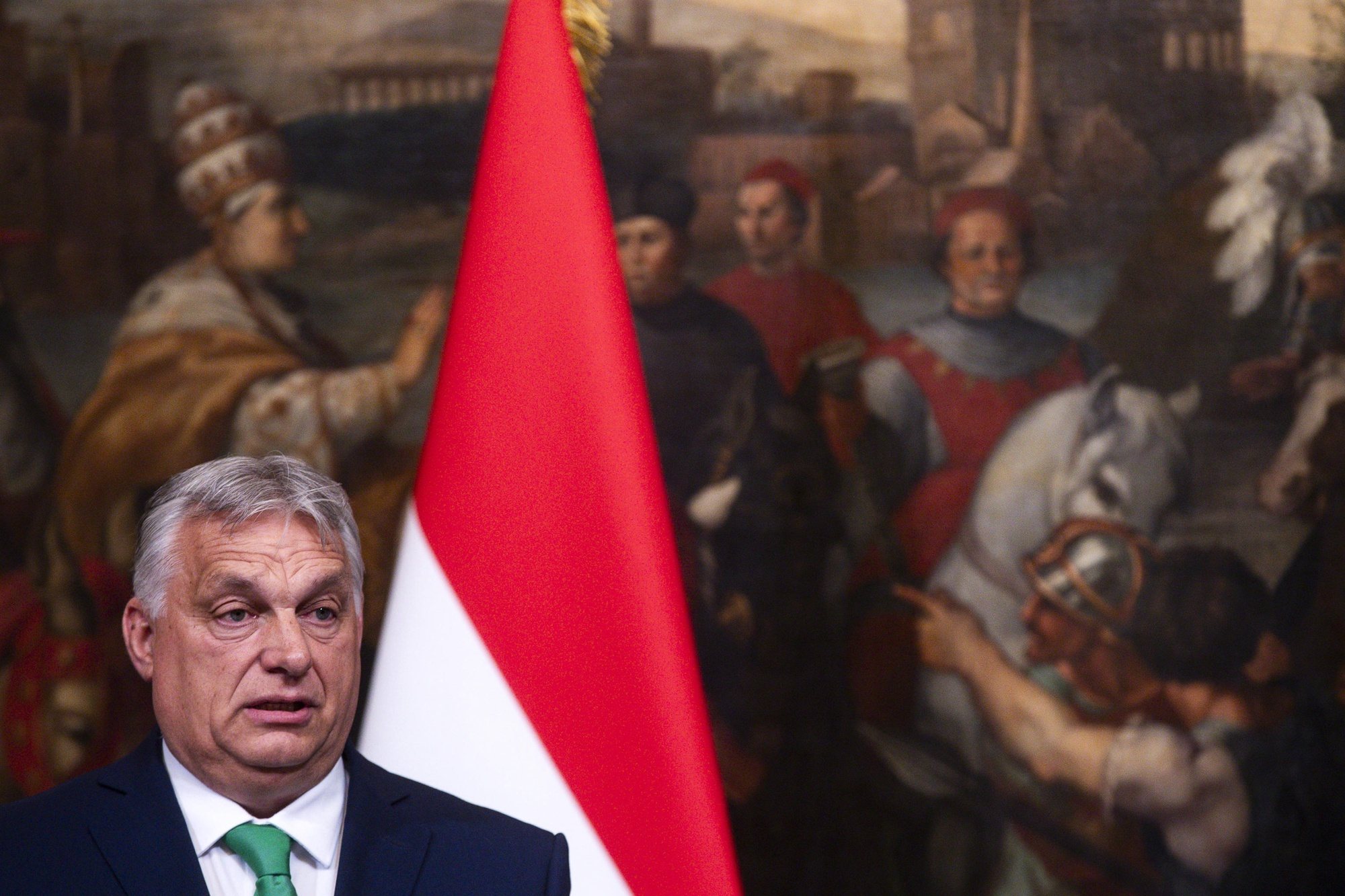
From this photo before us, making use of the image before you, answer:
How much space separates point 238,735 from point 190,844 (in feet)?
0.50

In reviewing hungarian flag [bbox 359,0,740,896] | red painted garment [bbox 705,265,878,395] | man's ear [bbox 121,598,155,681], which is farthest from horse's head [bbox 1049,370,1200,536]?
man's ear [bbox 121,598,155,681]

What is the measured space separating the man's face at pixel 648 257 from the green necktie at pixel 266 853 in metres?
2.76

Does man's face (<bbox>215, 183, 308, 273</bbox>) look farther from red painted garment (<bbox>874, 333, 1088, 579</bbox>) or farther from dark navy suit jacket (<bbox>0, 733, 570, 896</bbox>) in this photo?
dark navy suit jacket (<bbox>0, 733, 570, 896</bbox>)

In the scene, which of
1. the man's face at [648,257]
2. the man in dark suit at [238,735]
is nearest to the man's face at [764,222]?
the man's face at [648,257]

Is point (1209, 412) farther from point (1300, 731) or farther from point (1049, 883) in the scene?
point (1049, 883)

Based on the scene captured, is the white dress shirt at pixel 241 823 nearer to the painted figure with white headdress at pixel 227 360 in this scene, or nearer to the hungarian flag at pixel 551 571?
the hungarian flag at pixel 551 571

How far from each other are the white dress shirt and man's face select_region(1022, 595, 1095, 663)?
2.85 meters

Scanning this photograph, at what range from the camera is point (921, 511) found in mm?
4164

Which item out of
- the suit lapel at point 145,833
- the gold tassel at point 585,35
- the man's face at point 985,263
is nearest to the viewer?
the suit lapel at point 145,833

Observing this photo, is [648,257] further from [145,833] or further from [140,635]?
[145,833]

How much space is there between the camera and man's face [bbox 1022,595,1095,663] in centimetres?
406

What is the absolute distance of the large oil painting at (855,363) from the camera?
4.01 meters

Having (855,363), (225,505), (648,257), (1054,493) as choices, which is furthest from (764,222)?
(225,505)

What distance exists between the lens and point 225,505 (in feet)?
5.43
